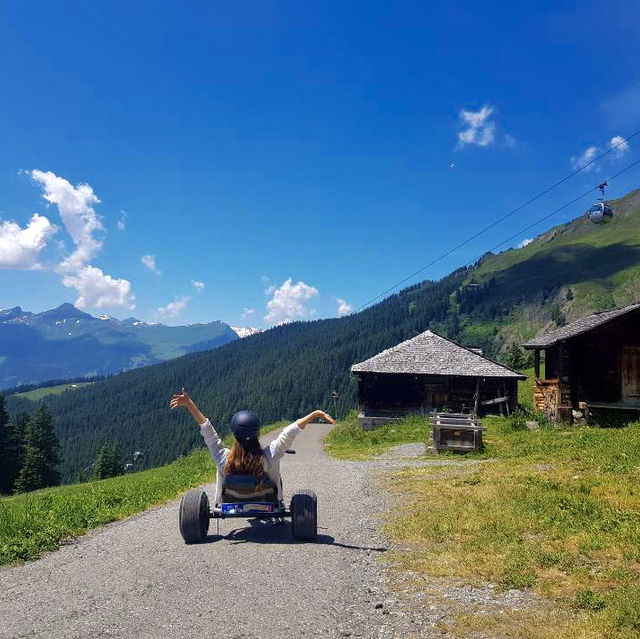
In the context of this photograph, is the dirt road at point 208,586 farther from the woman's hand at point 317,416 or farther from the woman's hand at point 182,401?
the woman's hand at point 182,401

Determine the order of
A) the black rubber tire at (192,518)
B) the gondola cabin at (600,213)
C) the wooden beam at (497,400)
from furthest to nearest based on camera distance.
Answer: the wooden beam at (497,400) → the gondola cabin at (600,213) → the black rubber tire at (192,518)

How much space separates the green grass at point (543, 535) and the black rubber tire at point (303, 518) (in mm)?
1504

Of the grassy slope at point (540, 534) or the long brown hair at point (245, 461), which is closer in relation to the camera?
the grassy slope at point (540, 534)

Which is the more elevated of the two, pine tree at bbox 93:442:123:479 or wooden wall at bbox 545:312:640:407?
wooden wall at bbox 545:312:640:407

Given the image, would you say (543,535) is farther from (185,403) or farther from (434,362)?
(434,362)

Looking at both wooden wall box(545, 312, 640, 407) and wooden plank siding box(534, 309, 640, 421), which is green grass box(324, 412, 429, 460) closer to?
wooden plank siding box(534, 309, 640, 421)

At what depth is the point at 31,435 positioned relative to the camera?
193 feet

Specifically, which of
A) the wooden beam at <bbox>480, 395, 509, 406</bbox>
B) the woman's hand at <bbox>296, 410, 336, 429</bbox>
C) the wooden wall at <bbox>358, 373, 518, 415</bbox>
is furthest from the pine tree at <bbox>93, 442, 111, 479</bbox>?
the woman's hand at <bbox>296, 410, 336, 429</bbox>

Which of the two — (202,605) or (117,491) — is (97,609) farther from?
(117,491)

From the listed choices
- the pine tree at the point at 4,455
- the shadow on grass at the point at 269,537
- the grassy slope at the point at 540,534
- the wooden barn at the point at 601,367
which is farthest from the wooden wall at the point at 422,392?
the pine tree at the point at 4,455

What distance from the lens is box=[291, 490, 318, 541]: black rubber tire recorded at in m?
8.20

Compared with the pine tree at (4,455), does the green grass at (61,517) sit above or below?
above

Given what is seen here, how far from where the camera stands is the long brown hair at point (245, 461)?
28.0 feet

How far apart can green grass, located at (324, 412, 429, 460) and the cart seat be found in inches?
531
